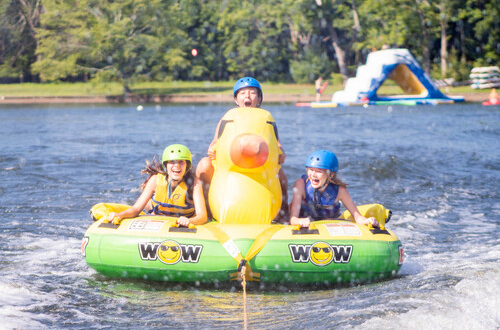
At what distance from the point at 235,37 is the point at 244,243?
44.3 meters

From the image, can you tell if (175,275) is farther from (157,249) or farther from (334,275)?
(334,275)

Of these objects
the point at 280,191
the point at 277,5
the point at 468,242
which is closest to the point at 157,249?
the point at 280,191

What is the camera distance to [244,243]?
554cm

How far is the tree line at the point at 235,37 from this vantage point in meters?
39.9

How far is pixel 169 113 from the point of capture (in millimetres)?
28734

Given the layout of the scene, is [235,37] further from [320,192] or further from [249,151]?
[249,151]

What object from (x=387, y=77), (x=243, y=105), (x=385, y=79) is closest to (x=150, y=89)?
(x=387, y=77)

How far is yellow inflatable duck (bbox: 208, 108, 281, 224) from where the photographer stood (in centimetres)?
593

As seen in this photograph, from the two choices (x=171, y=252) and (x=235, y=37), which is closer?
(x=171, y=252)

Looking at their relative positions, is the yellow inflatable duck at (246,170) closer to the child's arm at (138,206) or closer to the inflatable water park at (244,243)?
the inflatable water park at (244,243)

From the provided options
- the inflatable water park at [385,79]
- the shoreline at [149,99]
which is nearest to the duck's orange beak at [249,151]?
the inflatable water park at [385,79]

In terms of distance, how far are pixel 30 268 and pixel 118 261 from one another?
1052mm

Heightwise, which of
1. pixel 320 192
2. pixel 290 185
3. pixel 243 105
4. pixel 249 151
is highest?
pixel 243 105

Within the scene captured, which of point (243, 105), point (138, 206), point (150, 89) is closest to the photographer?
point (138, 206)
